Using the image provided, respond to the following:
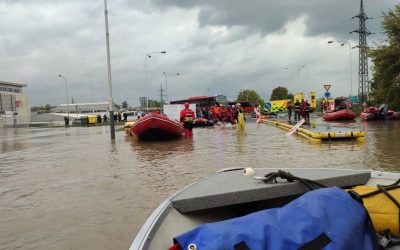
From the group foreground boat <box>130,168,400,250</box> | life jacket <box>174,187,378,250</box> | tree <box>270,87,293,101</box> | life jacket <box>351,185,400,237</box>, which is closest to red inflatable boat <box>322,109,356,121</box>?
foreground boat <box>130,168,400,250</box>

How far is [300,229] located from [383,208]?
30.2 inches

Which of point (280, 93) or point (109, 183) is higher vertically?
point (280, 93)

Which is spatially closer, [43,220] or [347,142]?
[43,220]

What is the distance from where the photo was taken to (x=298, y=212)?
2143mm

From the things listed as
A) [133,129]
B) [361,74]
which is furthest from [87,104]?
[133,129]

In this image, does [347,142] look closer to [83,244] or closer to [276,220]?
[83,244]

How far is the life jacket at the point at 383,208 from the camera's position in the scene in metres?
2.42

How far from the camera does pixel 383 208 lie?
247cm

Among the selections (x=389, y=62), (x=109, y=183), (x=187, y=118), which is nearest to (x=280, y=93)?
(x=389, y=62)

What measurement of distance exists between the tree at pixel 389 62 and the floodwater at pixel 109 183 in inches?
700

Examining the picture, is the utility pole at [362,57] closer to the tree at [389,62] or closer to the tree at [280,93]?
the tree at [389,62]

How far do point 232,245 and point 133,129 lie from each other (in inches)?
673

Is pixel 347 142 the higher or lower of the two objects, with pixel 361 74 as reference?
lower

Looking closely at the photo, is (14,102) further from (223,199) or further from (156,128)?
(223,199)
